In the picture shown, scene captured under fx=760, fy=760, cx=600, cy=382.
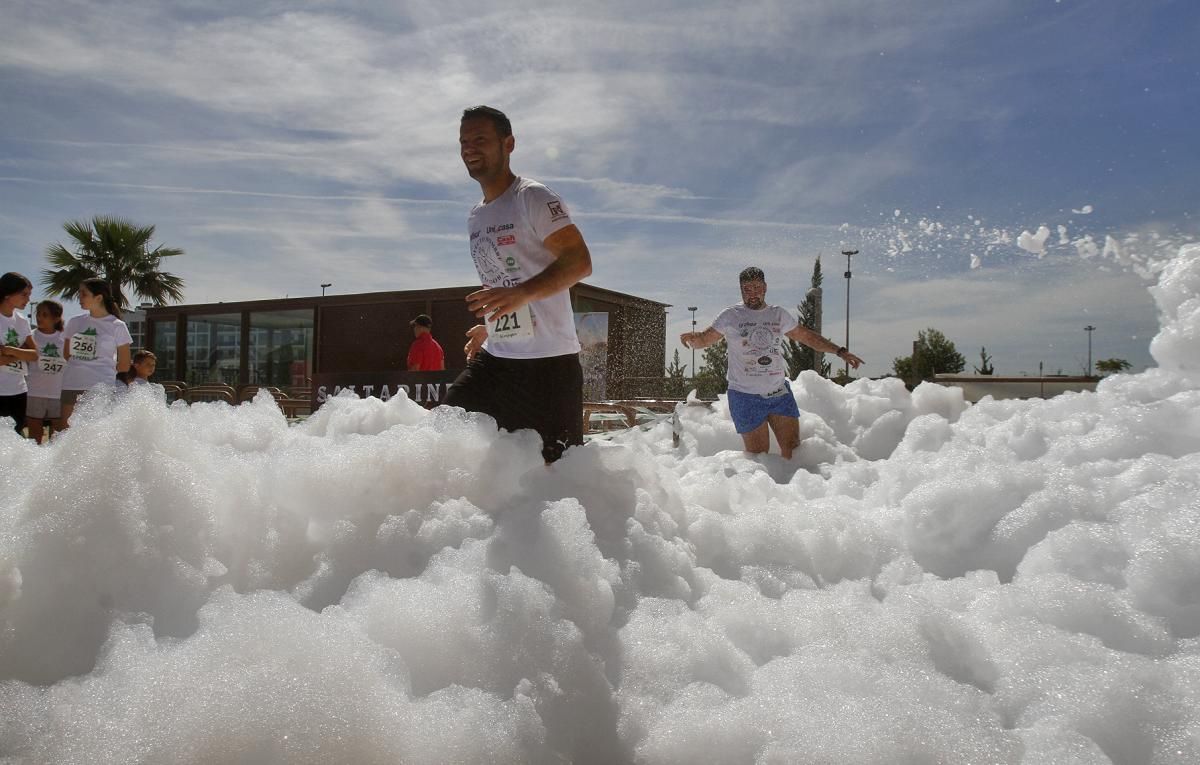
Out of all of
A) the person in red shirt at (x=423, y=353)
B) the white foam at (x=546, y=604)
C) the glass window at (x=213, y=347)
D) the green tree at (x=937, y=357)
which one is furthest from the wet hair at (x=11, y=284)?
the green tree at (x=937, y=357)

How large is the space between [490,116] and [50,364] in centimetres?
476

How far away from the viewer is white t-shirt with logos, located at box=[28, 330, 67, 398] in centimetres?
564

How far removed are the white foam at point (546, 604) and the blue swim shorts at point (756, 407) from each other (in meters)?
2.95

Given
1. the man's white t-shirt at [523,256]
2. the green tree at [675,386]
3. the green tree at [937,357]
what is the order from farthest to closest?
the green tree at [937,357], the green tree at [675,386], the man's white t-shirt at [523,256]

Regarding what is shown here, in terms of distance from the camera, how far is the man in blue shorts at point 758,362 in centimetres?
539

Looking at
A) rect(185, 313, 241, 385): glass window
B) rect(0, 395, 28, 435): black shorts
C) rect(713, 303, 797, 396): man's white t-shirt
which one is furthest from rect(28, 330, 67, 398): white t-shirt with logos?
rect(185, 313, 241, 385): glass window

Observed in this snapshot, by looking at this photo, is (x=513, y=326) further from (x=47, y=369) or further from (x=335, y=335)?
(x=335, y=335)

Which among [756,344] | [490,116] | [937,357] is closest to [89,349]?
[490,116]

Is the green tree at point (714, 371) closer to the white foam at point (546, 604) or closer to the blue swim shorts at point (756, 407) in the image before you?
the blue swim shorts at point (756, 407)

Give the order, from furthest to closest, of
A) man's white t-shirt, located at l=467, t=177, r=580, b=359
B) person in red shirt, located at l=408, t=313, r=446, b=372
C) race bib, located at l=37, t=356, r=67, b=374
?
person in red shirt, located at l=408, t=313, r=446, b=372
race bib, located at l=37, t=356, r=67, b=374
man's white t-shirt, located at l=467, t=177, r=580, b=359

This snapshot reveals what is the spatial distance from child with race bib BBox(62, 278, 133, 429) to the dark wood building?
12.5 m

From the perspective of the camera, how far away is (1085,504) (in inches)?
83.0

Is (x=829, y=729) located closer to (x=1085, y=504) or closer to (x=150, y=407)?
(x=1085, y=504)

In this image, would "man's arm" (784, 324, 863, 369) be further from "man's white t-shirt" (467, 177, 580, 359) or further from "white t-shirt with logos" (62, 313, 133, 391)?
"white t-shirt with logos" (62, 313, 133, 391)
